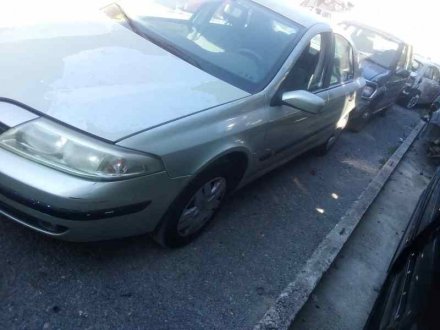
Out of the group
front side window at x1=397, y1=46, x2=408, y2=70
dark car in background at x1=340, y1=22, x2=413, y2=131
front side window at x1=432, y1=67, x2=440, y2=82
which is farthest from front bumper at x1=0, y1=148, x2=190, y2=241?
front side window at x1=432, y1=67, x2=440, y2=82

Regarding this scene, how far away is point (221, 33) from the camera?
3.41m

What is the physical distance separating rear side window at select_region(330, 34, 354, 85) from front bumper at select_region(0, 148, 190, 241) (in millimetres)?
2584

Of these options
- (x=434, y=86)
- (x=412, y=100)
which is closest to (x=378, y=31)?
(x=412, y=100)

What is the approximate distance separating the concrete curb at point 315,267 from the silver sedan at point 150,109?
30.8 inches

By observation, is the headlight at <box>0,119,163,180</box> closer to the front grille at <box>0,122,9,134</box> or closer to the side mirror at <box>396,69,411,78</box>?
the front grille at <box>0,122,9,134</box>

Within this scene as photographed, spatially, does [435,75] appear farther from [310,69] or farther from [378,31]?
[310,69]

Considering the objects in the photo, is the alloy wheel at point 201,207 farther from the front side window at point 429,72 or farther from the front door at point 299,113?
the front side window at point 429,72

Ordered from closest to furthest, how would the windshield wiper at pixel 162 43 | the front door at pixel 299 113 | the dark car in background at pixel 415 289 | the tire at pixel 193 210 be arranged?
the dark car in background at pixel 415 289 → the tire at pixel 193 210 → the windshield wiper at pixel 162 43 → the front door at pixel 299 113

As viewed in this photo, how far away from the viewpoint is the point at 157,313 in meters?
2.54

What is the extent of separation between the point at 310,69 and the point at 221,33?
83 centimetres

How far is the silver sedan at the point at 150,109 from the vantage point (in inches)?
86.7

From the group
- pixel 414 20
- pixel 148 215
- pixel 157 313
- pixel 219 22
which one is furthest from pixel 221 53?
pixel 414 20

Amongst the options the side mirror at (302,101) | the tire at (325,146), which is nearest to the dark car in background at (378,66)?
the tire at (325,146)

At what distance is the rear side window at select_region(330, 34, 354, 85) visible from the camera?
14.2ft
